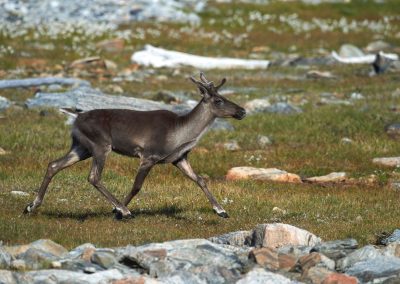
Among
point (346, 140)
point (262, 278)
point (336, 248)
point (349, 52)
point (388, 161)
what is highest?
point (262, 278)

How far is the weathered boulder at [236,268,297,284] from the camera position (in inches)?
407

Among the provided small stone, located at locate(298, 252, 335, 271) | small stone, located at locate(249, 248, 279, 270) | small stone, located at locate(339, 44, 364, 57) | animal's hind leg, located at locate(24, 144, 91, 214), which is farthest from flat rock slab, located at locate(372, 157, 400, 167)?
small stone, located at locate(339, 44, 364, 57)

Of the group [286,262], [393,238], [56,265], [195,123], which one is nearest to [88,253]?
[56,265]

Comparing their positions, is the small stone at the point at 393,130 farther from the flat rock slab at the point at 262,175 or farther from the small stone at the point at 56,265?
the small stone at the point at 56,265

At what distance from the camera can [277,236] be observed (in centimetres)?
1249

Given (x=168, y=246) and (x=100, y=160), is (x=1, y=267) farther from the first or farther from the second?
(x=100, y=160)

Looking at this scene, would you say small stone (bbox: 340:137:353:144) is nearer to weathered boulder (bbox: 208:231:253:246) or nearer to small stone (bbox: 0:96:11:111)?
small stone (bbox: 0:96:11:111)

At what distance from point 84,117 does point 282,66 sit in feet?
89.6

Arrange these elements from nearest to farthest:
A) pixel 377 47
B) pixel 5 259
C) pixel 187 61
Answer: pixel 5 259
pixel 187 61
pixel 377 47

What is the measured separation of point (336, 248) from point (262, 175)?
782cm

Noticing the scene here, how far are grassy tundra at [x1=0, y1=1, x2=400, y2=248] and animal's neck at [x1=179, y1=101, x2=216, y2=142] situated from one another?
1234 mm

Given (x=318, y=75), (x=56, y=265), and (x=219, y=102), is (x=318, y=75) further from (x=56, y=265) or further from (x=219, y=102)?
(x=56, y=265)

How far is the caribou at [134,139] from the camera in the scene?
49.3ft

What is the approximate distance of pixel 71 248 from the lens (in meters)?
12.1
